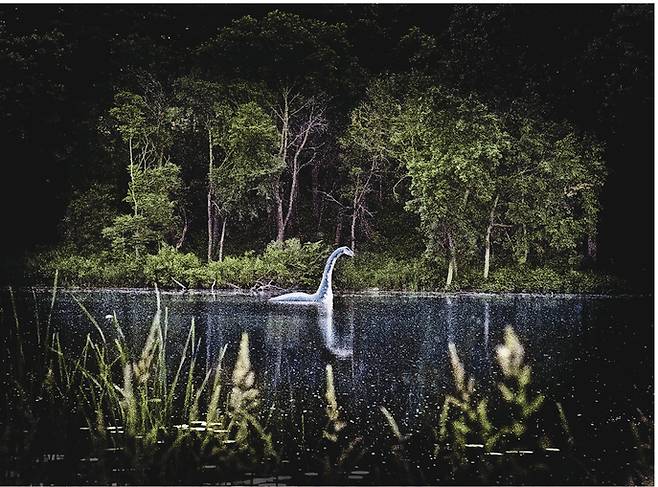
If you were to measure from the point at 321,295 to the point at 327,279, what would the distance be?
0.43 feet

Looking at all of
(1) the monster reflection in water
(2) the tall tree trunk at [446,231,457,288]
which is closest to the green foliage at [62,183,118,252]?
(1) the monster reflection in water

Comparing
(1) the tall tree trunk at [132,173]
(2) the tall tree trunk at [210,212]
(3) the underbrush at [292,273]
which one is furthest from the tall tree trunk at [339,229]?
(1) the tall tree trunk at [132,173]

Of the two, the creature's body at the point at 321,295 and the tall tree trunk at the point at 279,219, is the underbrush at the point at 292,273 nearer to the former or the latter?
the tall tree trunk at the point at 279,219

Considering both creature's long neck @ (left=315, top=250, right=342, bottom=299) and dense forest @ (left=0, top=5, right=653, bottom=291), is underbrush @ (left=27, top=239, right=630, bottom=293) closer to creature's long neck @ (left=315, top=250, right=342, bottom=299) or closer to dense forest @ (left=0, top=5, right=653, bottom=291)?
dense forest @ (left=0, top=5, right=653, bottom=291)

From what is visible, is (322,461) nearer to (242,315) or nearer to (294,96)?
(242,315)

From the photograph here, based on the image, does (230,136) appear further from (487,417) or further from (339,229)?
(487,417)

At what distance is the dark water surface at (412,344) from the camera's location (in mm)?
4172

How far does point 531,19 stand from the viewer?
7.17m

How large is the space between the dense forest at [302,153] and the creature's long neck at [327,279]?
0.89 ft

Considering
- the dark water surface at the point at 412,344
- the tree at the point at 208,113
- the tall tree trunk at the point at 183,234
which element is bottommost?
the dark water surface at the point at 412,344

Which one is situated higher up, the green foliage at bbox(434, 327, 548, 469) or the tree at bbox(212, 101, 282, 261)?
the tree at bbox(212, 101, 282, 261)

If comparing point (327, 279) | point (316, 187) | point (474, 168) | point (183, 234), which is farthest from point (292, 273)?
point (474, 168)

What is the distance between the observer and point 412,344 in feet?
19.0

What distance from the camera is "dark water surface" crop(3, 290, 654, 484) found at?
4172 millimetres
